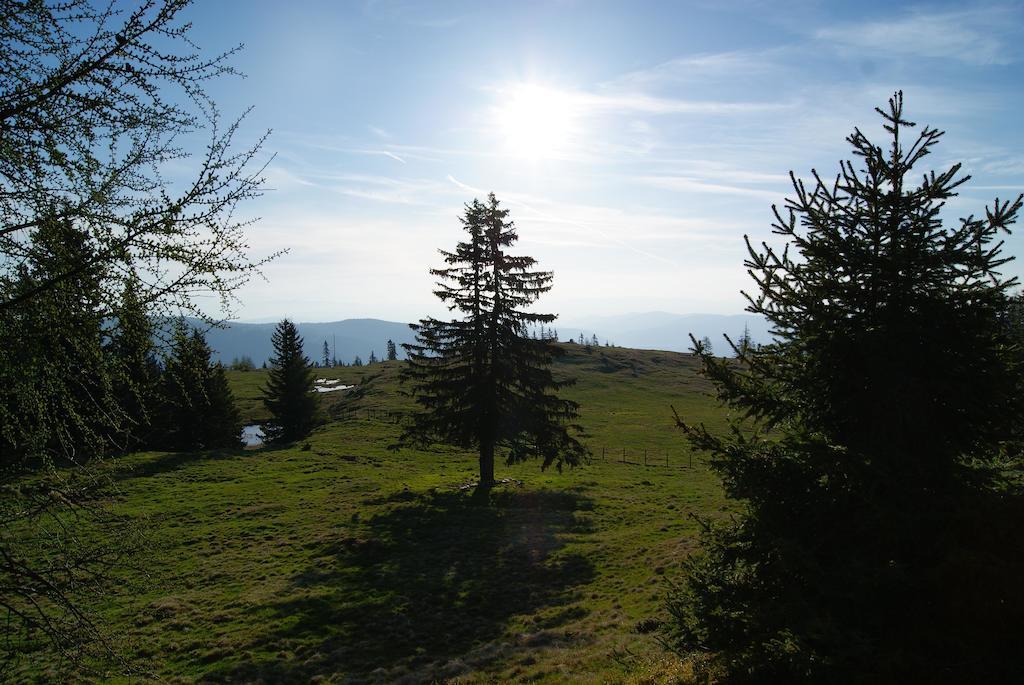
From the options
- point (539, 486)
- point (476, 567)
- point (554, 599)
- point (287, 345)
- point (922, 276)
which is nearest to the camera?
point (922, 276)

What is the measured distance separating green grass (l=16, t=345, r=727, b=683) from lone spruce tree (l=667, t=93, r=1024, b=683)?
1.84m

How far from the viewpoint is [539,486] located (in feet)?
107

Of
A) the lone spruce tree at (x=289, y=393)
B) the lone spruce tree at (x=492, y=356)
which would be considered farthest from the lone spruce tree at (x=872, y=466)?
the lone spruce tree at (x=289, y=393)

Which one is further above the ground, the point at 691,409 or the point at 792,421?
the point at 792,421

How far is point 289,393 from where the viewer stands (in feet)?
175

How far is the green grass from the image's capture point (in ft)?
45.8

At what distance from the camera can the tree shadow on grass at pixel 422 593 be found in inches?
564

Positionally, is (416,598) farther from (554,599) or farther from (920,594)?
(920,594)

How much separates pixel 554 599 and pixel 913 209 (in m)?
14.7

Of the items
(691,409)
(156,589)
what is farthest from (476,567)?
(691,409)

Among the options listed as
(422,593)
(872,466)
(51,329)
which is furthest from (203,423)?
(872,466)

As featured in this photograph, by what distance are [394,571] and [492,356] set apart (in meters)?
12.0

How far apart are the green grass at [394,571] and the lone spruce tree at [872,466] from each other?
1.84 metres

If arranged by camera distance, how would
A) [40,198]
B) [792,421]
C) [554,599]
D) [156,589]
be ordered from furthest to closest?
1. [156,589]
2. [554,599]
3. [792,421]
4. [40,198]
